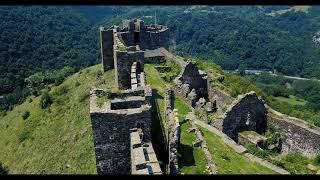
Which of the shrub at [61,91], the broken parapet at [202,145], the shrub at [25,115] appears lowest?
the shrub at [25,115]

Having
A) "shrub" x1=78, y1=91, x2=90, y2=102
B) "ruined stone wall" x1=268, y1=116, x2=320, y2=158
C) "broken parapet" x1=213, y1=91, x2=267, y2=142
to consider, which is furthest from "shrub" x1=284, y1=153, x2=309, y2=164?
"shrub" x1=78, y1=91, x2=90, y2=102

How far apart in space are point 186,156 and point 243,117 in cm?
831

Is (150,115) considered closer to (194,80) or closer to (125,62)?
(125,62)

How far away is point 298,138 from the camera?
23234 millimetres

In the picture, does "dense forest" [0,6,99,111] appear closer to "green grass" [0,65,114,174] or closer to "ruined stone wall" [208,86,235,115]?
"green grass" [0,65,114,174]

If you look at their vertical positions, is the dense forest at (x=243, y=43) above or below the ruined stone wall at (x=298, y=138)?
below

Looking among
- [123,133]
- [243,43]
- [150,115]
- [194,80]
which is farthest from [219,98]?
[243,43]

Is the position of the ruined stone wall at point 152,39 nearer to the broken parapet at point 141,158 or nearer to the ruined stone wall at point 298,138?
the ruined stone wall at point 298,138

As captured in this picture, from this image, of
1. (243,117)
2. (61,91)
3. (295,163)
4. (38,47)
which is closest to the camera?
(295,163)

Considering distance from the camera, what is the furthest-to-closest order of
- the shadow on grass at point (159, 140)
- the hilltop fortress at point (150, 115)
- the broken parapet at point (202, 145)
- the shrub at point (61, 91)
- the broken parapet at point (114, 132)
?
the shrub at point (61, 91) → the shadow on grass at point (159, 140) → the broken parapet at point (202, 145) → the hilltop fortress at point (150, 115) → the broken parapet at point (114, 132)

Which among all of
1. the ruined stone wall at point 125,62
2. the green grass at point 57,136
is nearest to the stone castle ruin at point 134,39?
the green grass at point 57,136

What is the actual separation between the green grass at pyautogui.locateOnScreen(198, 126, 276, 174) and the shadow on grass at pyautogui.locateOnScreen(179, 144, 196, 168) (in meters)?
1.07

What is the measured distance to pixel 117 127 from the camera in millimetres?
14648

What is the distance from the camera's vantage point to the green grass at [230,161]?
1761cm
